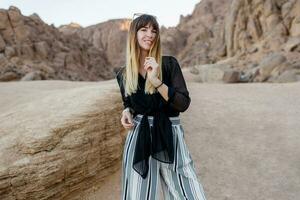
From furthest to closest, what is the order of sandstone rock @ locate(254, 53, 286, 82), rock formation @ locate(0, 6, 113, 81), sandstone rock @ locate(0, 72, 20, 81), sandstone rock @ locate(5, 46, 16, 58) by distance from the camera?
1. sandstone rock @ locate(5, 46, 16, 58)
2. rock formation @ locate(0, 6, 113, 81)
3. sandstone rock @ locate(0, 72, 20, 81)
4. sandstone rock @ locate(254, 53, 286, 82)

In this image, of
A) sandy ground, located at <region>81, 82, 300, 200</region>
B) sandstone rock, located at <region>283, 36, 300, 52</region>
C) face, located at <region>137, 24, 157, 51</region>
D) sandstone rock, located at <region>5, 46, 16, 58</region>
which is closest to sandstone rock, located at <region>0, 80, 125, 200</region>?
sandy ground, located at <region>81, 82, 300, 200</region>

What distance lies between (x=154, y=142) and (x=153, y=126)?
0.10 meters

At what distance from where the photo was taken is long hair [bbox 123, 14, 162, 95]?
2482 millimetres

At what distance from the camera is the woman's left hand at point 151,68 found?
2.34 m

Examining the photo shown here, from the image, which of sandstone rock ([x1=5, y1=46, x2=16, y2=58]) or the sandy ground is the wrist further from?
sandstone rock ([x1=5, y1=46, x2=16, y2=58])

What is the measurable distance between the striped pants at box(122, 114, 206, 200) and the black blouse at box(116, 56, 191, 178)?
4 centimetres

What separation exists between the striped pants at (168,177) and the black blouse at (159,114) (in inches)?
1.7

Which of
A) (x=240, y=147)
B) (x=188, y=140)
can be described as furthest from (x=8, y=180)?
(x=240, y=147)

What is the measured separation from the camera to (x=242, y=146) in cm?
663

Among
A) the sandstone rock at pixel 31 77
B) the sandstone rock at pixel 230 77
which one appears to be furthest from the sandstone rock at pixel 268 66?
the sandstone rock at pixel 31 77

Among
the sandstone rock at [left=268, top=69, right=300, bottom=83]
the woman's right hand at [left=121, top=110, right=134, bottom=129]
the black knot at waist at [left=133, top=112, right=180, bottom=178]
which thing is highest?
the woman's right hand at [left=121, top=110, right=134, bottom=129]

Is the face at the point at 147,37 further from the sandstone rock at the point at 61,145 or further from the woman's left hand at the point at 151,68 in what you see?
the sandstone rock at the point at 61,145

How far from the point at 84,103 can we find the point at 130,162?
119 inches

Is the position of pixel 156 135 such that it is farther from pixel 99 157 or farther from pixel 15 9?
pixel 15 9
